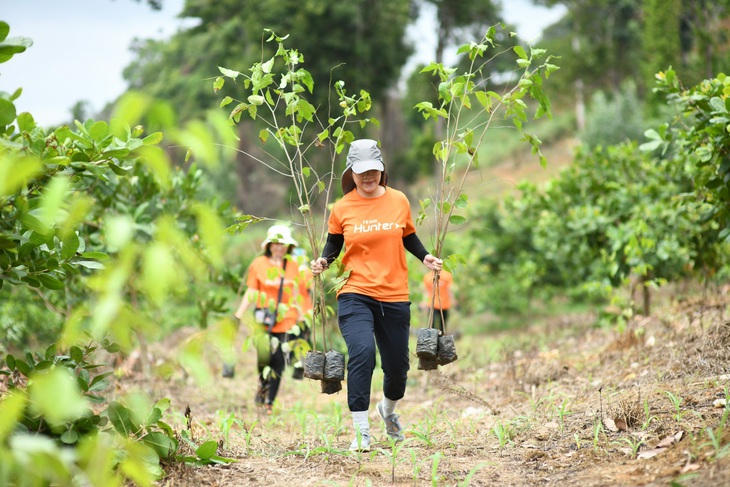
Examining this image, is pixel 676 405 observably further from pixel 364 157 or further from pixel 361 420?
pixel 364 157

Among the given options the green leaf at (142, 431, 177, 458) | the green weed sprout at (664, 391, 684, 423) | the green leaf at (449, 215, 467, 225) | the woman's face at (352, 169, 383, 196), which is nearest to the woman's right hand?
the woman's face at (352, 169, 383, 196)

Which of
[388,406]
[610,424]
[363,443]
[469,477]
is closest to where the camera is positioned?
[469,477]

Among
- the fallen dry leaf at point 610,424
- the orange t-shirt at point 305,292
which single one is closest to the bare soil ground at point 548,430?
the fallen dry leaf at point 610,424

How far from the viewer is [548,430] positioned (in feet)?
15.2

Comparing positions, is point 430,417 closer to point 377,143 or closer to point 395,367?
point 395,367

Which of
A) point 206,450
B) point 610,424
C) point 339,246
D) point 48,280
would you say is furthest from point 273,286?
point 610,424

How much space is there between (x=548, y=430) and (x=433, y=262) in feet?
4.40

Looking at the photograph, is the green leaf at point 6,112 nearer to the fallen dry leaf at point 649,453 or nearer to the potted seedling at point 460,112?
the potted seedling at point 460,112

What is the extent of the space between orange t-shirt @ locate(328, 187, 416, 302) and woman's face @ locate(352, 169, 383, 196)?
0.24 ft

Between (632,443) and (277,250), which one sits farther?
(277,250)

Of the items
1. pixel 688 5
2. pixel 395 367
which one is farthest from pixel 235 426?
pixel 688 5

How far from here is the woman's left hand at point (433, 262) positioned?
4.57m

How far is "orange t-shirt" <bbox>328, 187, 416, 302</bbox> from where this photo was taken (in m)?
4.59

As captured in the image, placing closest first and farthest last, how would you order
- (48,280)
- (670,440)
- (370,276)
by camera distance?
1. (48,280)
2. (670,440)
3. (370,276)
